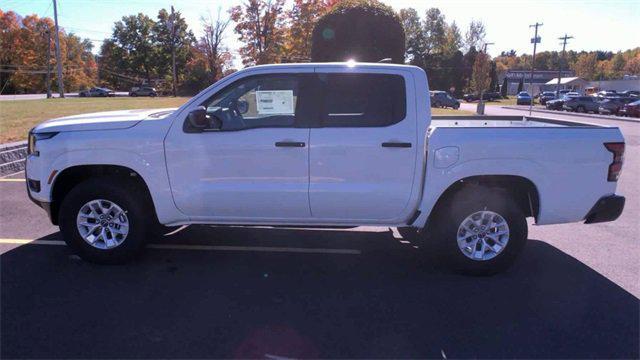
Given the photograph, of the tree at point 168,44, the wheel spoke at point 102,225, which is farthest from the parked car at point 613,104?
the tree at point 168,44

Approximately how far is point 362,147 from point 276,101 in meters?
0.96

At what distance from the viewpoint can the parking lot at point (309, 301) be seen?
11.6 ft

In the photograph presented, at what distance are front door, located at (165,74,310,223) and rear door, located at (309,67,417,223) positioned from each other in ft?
0.62

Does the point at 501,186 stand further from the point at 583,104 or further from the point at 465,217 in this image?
the point at 583,104

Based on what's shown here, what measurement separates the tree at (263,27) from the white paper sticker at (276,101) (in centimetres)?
2873

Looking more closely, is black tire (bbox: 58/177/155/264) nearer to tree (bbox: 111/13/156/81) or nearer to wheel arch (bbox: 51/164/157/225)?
wheel arch (bbox: 51/164/157/225)

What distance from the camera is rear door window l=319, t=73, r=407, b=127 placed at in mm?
4711

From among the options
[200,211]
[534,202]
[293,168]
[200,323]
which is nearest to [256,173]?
[293,168]

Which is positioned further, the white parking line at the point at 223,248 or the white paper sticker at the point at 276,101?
the white parking line at the point at 223,248

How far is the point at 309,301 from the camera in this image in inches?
167

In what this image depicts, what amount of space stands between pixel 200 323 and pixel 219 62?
54715mm

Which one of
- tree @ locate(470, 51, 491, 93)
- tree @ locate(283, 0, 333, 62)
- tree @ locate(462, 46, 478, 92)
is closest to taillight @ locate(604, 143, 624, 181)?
tree @ locate(283, 0, 333, 62)

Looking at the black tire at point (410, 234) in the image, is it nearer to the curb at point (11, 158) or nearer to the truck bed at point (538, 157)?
the truck bed at point (538, 157)

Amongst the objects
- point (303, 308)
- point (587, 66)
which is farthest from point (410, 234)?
point (587, 66)
